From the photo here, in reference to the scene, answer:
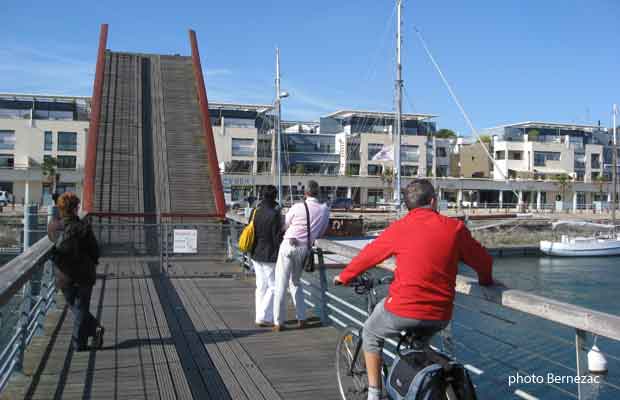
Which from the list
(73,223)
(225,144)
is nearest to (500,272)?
(73,223)

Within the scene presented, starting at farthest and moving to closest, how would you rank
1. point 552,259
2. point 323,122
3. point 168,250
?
1. point 323,122
2. point 552,259
3. point 168,250

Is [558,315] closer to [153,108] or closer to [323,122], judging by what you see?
[153,108]

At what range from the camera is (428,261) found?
3.73 metres

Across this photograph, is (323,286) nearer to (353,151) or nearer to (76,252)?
(76,252)

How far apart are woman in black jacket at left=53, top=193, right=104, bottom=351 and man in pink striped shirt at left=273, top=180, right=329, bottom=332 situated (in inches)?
81.3

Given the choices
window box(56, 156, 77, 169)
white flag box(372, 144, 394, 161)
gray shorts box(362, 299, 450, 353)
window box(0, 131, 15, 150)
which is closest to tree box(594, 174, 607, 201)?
white flag box(372, 144, 394, 161)

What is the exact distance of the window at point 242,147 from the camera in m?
76.6

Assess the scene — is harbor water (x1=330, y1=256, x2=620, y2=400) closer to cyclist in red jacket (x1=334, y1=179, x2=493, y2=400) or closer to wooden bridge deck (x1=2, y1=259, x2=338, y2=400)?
cyclist in red jacket (x1=334, y1=179, x2=493, y2=400)

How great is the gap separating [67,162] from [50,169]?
19.7 feet

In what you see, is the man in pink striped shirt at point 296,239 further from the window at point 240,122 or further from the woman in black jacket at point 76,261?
the window at point 240,122

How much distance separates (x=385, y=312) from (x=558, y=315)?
95 centimetres

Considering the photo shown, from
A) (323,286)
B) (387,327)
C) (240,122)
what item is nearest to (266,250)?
(323,286)

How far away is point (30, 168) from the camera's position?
213 feet

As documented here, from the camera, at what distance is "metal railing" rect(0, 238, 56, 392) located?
14.9ft
